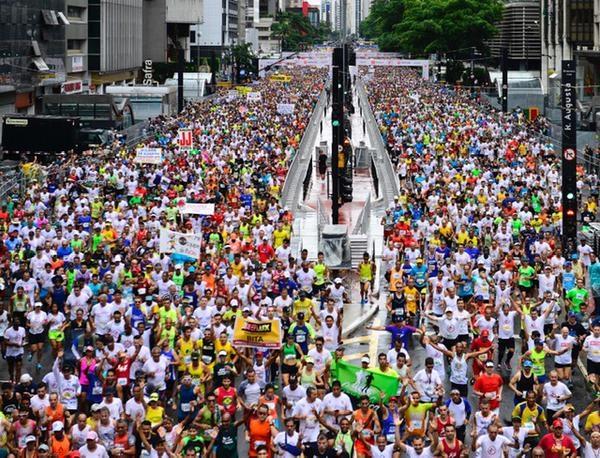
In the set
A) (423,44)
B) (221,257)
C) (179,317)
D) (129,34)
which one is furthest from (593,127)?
(423,44)

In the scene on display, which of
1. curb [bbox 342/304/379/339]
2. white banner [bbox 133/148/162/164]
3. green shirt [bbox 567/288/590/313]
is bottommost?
curb [bbox 342/304/379/339]

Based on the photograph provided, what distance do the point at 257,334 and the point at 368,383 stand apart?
94.2 inches

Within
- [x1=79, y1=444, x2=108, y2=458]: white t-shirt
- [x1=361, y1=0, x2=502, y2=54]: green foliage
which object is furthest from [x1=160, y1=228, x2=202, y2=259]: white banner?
[x1=361, y1=0, x2=502, y2=54]: green foliage

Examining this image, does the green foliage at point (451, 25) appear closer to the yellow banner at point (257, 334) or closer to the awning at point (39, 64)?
the awning at point (39, 64)

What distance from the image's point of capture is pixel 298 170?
4734 centimetres

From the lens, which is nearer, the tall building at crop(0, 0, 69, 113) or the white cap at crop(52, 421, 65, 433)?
the white cap at crop(52, 421, 65, 433)

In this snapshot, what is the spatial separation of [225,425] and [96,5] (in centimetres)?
7708

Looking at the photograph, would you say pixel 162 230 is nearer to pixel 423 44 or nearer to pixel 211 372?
pixel 211 372

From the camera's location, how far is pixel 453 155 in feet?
135

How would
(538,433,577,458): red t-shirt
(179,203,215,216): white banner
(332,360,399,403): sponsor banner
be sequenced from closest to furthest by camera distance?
1. (538,433,577,458): red t-shirt
2. (332,360,399,403): sponsor banner
3. (179,203,215,216): white banner

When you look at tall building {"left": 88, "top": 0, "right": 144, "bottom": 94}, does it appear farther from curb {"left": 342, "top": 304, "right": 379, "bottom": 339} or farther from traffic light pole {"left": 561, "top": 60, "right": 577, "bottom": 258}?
curb {"left": 342, "top": 304, "right": 379, "bottom": 339}

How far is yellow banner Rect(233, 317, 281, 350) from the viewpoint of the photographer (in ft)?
51.9

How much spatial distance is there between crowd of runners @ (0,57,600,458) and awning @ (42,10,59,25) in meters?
35.6

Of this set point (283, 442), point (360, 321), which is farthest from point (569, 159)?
point (283, 442)
